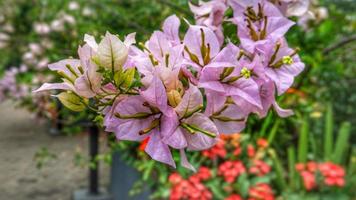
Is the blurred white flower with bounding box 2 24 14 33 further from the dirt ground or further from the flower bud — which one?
the flower bud

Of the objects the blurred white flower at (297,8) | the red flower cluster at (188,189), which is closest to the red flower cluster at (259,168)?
the red flower cluster at (188,189)

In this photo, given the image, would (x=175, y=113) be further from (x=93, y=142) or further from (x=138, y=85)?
(x=93, y=142)

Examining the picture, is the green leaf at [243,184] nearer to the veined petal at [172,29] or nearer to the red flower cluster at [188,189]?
the red flower cluster at [188,189]

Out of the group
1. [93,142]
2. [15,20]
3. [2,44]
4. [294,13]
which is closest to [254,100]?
[294,13]

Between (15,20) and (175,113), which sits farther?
(15,20)

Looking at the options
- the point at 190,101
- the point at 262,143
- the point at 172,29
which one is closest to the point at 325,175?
the point at 262,143

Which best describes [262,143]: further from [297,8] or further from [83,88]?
[83,88]

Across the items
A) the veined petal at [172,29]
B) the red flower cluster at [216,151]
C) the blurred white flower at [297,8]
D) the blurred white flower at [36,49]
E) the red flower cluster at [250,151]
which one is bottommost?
the red flower cluster at [250,151]
